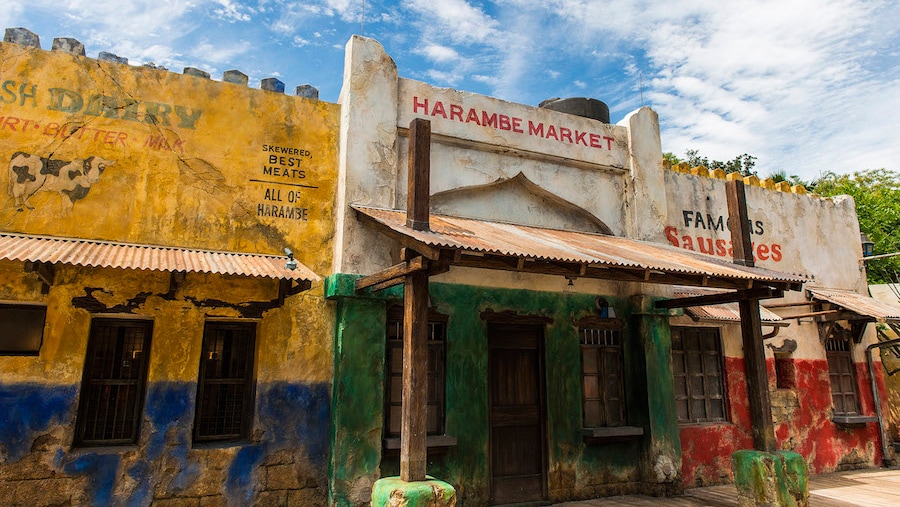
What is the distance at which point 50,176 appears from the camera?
21.1 feet

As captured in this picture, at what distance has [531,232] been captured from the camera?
7980mm

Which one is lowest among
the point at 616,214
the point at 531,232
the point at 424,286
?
the point at 424,286

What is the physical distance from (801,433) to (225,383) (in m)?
9.90

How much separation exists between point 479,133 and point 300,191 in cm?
270

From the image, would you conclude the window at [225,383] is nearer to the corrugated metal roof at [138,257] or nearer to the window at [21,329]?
the corrugated metal roof at [138,257]

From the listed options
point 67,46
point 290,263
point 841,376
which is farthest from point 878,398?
point 67,46

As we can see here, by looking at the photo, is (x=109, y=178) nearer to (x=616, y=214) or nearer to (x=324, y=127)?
(x=324, y=127)

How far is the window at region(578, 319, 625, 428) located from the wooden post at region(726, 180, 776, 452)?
69.7 inches

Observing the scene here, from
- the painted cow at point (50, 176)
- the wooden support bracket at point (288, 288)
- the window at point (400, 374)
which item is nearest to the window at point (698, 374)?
the window at point (400, 374)

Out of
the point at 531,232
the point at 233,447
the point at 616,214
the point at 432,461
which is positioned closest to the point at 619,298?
the point at 616,214

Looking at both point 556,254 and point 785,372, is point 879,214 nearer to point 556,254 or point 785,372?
point 785,372

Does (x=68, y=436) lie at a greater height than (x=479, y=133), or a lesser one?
Result: lesser

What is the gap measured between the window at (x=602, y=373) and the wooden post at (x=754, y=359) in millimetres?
1770

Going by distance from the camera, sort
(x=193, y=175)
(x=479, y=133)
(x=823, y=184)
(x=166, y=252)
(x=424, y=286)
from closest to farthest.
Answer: (x=424, y=286) < (x=166, y=252) < (x=193, y=175) < (x=479, y=133) < (x=823, y=184)
